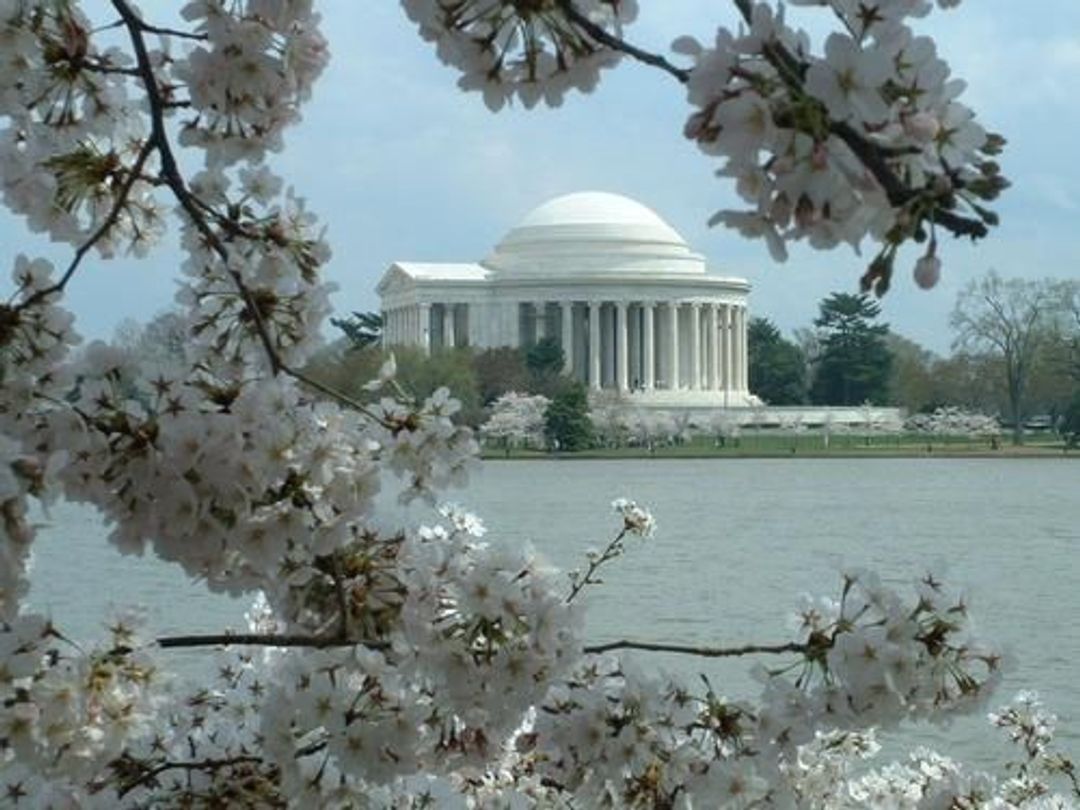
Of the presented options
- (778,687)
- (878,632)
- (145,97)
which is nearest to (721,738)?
(778,687)

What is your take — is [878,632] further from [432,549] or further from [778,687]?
[432,549]

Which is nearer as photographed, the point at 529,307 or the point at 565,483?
the point at 565,483

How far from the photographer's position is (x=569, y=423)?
70562 millimetres

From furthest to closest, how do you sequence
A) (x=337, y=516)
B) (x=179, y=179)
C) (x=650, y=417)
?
(x=650, y=417) < (x=179, y=179) < (x=337, y=516)

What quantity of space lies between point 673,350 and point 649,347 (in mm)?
1454

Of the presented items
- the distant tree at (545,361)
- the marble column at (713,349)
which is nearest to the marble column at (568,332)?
the distant tree at (545,361)

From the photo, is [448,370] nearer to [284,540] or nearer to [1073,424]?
[1073,424]

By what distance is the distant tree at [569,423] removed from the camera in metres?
70.4

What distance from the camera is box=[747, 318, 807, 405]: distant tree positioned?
96875 mm

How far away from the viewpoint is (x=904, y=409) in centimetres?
8869

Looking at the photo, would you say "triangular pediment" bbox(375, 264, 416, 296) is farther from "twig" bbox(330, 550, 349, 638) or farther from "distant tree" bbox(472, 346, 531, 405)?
"twig" bbox(330, 550, 349, 638)

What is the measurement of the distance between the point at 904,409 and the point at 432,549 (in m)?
87.9

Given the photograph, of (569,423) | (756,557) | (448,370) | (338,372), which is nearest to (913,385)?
(569,423)

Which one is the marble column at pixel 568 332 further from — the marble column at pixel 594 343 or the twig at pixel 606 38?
the twig at pixel 606 38
